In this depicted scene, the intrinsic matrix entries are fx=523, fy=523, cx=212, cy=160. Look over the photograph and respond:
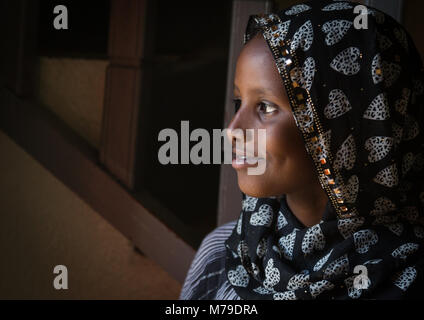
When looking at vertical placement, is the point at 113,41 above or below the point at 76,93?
above

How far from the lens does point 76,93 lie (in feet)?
8.91

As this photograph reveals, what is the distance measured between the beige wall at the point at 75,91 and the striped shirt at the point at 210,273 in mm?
1203

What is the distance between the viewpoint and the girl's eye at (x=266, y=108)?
4.34 ft

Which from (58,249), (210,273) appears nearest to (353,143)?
(210,273)

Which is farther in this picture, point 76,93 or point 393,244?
point 76,93

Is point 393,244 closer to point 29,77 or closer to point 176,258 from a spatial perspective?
point 176,258

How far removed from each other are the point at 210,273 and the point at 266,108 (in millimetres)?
625

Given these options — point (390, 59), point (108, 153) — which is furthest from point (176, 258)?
point (390, 59)

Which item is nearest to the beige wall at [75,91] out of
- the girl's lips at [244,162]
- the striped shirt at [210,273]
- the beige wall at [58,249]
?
the beige wall at [58,249]

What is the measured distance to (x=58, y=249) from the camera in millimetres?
2777

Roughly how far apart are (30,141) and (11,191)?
439 millimetres

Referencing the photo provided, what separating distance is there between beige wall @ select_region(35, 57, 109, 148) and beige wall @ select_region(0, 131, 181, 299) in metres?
0.31
